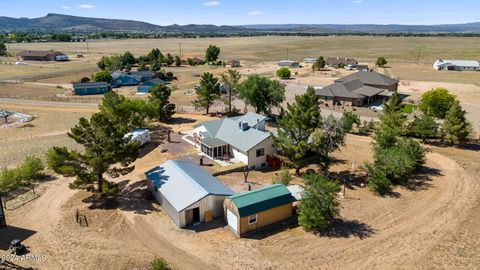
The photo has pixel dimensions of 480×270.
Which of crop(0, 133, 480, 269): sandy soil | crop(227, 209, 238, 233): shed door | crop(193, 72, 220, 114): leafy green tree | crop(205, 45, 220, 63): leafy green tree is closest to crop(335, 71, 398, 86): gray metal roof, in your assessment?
crop(193, 72, 220, 114): leafy green tree

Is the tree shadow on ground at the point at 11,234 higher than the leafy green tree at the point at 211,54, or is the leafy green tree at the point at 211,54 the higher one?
the leafy green tree at the point at 211,54

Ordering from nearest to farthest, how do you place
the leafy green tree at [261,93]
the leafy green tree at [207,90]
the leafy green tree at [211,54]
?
the leafy green tree at [261,93], the leafy green tree at [207,90], the leafy green tree at [211,54]

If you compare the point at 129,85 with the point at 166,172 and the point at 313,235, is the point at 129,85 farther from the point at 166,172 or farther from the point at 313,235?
the point at 313,235

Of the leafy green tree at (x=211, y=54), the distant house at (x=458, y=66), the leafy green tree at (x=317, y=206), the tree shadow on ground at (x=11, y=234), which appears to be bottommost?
the tree shadow on ground at (x=11, y=234)

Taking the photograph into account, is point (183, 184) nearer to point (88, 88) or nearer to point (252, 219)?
point (252, 219)

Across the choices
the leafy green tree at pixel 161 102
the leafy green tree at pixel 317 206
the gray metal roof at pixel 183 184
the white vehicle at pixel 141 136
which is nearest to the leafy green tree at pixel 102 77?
the leafy green tree at pixel 161 102

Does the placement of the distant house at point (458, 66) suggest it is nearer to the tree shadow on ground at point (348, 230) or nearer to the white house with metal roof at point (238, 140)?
the white house with metal roof at point (238, 140)

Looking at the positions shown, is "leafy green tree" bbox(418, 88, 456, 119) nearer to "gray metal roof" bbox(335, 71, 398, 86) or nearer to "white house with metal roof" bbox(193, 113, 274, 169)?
"gray metal roof" bbox(335, 71, 398, 86)
